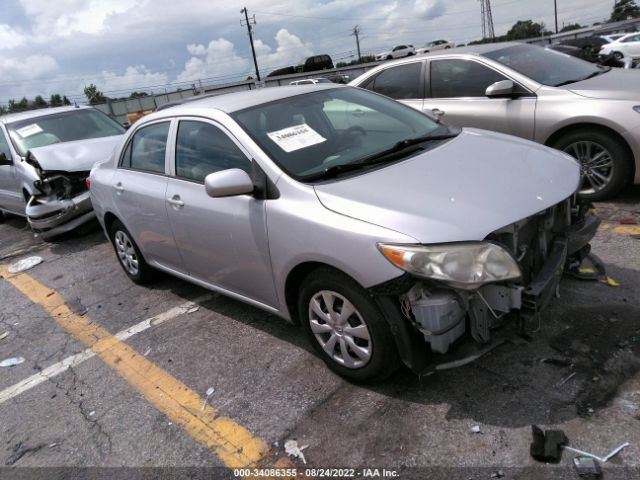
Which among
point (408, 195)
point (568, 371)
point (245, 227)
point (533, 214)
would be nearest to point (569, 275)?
point (568, 371)

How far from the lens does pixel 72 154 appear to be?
283 inches

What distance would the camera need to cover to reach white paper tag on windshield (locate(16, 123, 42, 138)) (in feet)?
25.4

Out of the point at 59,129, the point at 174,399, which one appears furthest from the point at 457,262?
the point at 59,129

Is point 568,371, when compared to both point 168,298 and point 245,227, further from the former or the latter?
point 168,298

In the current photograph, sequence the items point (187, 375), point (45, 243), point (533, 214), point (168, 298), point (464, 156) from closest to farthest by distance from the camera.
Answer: point (533, 214), point (464, 156), point (187, 375), point (168, 298), point (45, 243)

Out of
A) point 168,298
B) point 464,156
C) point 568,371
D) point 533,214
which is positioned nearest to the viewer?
point 533,214

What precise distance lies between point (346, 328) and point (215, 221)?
1198 millimetres

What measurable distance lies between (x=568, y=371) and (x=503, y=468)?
821mm

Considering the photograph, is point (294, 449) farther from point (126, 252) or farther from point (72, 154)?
point (72, 154)

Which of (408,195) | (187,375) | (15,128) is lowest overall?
(187,375)

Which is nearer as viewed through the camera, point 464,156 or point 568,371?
point 568,371

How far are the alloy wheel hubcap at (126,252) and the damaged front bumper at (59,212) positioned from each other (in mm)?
2135

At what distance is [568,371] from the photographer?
2.80m

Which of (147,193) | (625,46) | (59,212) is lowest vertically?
(625,46)
